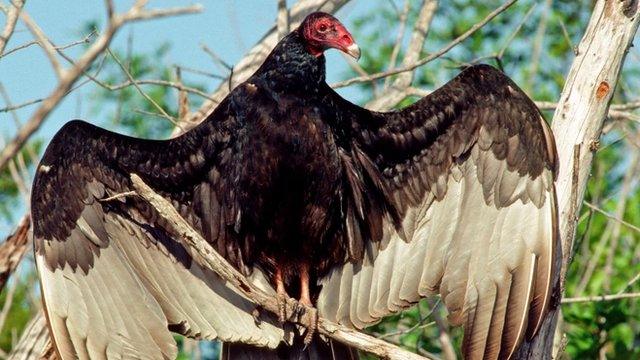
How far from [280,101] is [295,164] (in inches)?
11.7

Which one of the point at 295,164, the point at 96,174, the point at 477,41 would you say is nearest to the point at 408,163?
the point at 295,164

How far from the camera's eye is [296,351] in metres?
5.04

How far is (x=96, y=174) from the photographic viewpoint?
496cm

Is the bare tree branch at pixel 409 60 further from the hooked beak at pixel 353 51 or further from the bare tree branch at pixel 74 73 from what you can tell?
the bare tree branch at pixel 74 73

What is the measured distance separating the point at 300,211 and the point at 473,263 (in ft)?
2.66

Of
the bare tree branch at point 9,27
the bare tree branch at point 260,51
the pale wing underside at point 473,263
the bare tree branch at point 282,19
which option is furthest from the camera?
the bare tree branch at point 260,51

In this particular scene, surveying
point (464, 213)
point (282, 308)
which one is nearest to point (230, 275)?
point (282, 308)

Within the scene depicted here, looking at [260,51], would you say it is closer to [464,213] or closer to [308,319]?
[464,213]

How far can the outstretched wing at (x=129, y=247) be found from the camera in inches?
191

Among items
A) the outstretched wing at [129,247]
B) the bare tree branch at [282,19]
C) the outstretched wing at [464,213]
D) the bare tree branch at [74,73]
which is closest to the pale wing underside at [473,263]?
the outstretched wing at [464,213]

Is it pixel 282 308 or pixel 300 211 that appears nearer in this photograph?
pixel 282 308

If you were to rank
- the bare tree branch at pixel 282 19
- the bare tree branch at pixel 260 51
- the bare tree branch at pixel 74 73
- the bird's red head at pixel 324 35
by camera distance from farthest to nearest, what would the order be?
the bare tree branch at pixel 260 51, the bare tree branch at pixel 282 19, the bird's red head at pixel 324 35, the bare tree branch at pixel 74 73

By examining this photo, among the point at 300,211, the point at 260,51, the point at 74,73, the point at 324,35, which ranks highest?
the point at 260,51

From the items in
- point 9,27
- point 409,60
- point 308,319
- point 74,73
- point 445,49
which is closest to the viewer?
point 74,73
